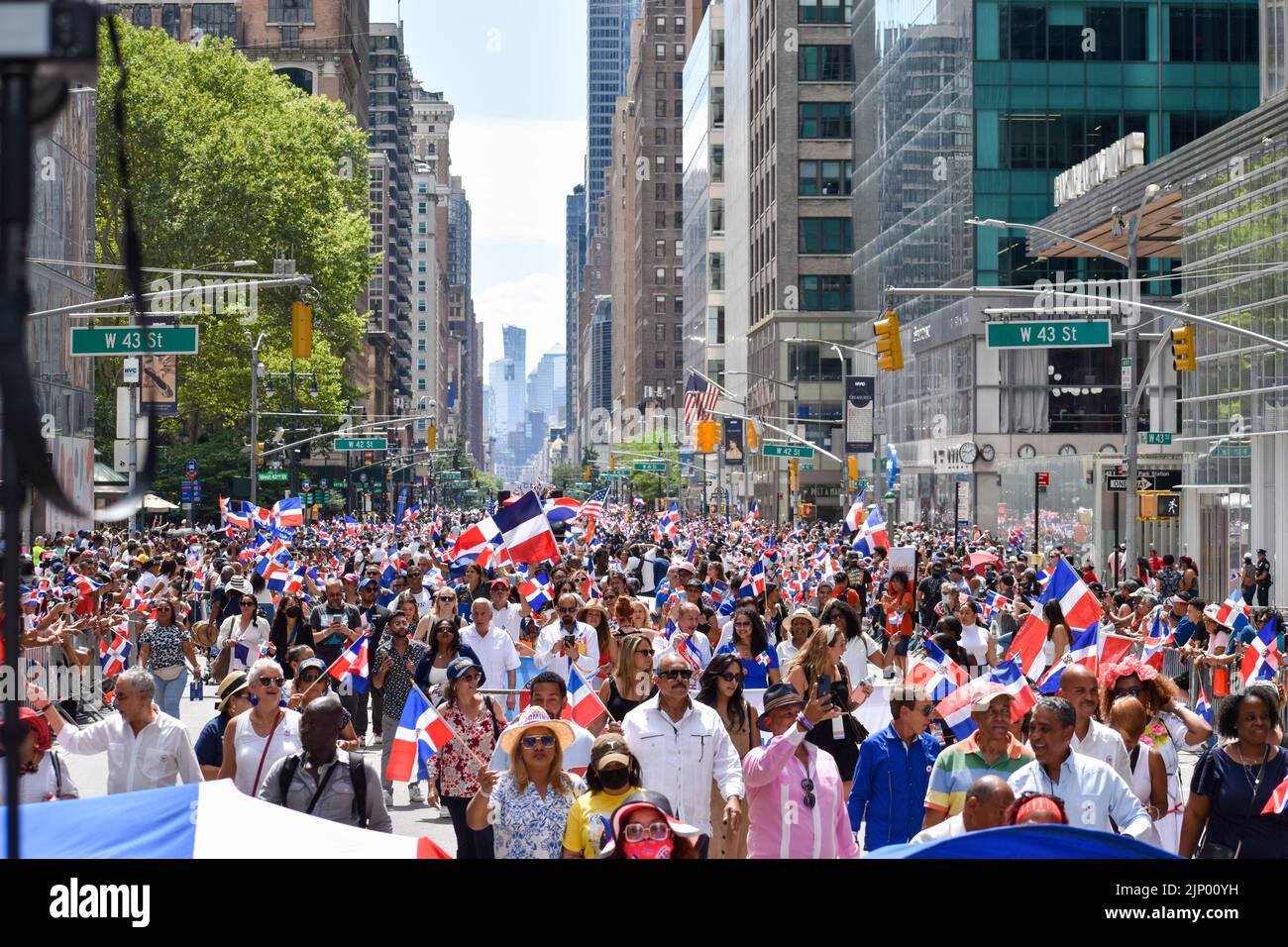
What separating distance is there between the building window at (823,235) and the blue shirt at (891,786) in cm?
9799

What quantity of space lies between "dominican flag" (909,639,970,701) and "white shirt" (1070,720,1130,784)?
56.6 inches

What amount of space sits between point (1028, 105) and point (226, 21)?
7668 centimetres

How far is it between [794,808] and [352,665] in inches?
315

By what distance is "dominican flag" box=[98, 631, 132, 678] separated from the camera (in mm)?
19938

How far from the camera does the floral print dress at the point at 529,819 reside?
7.43 metres

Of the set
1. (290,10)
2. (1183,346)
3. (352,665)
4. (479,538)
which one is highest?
(290,10)

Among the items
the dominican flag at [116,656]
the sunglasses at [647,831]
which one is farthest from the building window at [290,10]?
the sunglasses at [647,831]

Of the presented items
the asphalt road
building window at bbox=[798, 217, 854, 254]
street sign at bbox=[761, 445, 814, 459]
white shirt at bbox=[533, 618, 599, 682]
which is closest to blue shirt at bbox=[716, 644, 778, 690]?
white shirt at bbox=[533, 618, 599, 682]

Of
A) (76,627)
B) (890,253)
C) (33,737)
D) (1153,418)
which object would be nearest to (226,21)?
(890,253)

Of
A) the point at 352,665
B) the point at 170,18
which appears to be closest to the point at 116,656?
the point at 352,665

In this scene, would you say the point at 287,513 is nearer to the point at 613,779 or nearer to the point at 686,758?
the point at 686,758

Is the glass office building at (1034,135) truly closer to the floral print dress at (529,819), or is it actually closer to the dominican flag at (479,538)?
the dominican flag at (479,538)

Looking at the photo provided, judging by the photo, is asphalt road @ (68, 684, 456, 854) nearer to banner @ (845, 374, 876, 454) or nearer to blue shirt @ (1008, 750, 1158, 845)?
blue shirt @ (1008, 750, 1158, 845)

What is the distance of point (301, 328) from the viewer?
121 ft
